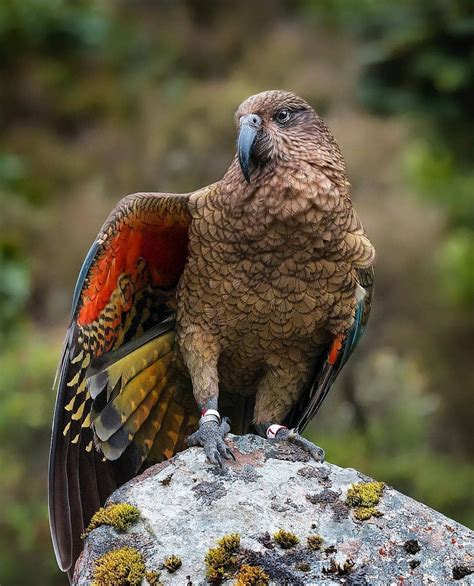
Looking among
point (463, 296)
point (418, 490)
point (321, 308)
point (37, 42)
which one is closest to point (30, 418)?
point (418, 490)

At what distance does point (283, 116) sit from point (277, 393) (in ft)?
4.85

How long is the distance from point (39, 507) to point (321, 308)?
5751mm

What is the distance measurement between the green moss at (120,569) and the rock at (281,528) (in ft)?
0.08

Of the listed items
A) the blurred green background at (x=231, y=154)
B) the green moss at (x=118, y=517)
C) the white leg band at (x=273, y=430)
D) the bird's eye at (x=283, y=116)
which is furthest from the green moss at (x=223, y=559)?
the blurred green background at (x=231, y=154)

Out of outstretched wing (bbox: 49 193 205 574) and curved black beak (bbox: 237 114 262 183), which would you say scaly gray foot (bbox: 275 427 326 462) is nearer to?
outstretched wing (bbox: 49 193 205 574)

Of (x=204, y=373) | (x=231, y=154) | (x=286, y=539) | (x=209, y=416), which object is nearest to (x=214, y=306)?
(x=204, y=373)

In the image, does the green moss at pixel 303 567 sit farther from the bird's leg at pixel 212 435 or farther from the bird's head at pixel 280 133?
the bird's head at pixel 280 133

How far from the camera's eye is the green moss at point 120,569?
3.48 meters

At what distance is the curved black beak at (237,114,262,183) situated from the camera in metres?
4.36

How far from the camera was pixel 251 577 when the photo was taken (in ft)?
11.2

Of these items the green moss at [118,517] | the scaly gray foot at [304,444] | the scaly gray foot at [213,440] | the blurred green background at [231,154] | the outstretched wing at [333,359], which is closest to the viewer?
the green moss at [118,517]

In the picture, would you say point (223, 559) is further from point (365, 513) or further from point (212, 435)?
point (212, 435)

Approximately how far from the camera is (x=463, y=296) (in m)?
9.59

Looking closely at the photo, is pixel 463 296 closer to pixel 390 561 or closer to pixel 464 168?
pixel 464 168
